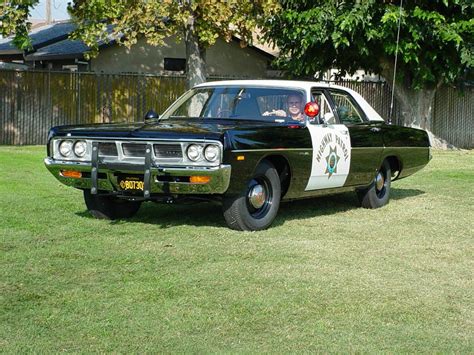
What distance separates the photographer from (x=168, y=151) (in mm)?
8820

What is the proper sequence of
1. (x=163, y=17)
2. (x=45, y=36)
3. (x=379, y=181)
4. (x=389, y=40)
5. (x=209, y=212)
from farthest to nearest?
1. (x=45, y=36)
2. (x=389, y=40)
3. (x=163, y=17)
4. (x=379, y=181)
5. (x=209, y=212)

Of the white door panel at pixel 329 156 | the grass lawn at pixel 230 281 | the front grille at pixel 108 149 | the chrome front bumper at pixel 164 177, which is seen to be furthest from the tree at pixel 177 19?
the chrome front bumper at pixel 164 177

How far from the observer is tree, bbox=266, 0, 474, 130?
78.6ft

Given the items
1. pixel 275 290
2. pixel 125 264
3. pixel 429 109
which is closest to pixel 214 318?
pixel 275 290

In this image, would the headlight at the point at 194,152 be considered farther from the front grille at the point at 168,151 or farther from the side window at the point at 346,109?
the side window at the point at 346,109

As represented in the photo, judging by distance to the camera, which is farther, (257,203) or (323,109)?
(323,109)

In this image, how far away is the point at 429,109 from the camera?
1083 inches

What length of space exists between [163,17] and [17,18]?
12.3ft

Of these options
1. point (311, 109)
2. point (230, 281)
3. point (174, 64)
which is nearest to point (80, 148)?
point (311, 109)

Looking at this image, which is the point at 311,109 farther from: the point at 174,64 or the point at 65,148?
the point at 174,64

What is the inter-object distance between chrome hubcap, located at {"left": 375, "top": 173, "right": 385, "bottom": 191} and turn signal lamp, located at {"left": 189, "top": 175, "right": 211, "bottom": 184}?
3748 mm

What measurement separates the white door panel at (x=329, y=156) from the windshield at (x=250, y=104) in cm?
37

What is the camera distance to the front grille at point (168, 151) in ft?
28.8

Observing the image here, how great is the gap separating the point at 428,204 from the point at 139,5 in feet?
→ 41.1
